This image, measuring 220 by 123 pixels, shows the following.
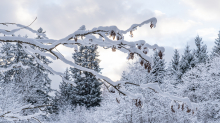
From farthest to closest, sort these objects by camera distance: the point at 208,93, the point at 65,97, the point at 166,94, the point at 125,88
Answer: the point at 65,97
the point at 208,93
the point at 125,88
the point at 166,94

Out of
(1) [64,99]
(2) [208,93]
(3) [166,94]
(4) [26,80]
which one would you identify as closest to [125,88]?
(2) [208,93]

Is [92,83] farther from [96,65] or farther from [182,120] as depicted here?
[182,120]

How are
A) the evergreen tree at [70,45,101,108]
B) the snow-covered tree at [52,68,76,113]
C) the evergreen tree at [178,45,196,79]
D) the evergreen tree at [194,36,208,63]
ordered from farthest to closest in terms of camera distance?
the evergreen tree at [194,36,208,63] → the evergreen tree at [178,45,196,79] → the snow-covered tree at [52,68,76,113] → the evergreen tree at [70,45,101,108]

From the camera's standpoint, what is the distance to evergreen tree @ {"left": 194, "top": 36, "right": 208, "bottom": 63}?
75.1ft

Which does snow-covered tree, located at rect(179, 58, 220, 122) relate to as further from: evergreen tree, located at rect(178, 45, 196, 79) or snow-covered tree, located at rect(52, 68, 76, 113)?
snow-covered tree, located at rect(52, 68, 76, 113)

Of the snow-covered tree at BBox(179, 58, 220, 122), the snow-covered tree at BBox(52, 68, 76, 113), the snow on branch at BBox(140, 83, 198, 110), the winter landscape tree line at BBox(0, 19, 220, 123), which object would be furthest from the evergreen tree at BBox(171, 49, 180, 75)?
the snow on branch at BBox(140, 83, 198, 110)

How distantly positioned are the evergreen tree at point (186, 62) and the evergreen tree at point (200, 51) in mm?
1440

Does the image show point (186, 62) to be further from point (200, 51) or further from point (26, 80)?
point (26, 80)

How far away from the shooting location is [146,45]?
1430 millimetres

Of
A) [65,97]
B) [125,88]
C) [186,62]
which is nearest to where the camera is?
[125,88]

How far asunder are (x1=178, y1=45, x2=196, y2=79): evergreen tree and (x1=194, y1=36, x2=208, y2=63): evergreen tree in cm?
144

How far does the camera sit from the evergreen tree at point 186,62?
2153cm

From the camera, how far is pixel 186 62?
21594 mm

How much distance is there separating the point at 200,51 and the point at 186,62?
12.2ft
